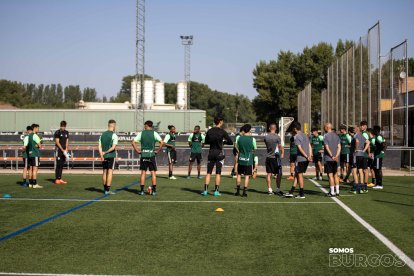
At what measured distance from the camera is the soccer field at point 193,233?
20.2 ft

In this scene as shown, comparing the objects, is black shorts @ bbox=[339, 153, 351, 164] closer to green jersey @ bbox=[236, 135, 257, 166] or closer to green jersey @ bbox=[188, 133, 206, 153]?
green jersey @ bbox=[188, 133, 206, 153]

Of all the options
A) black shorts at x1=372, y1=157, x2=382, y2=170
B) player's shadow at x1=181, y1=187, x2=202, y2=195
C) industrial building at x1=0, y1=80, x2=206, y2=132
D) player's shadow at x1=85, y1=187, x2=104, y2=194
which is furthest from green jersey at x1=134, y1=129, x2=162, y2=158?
industrial building at x1=0, y1=80, x2=206, y2=132

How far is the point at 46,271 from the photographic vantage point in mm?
5887

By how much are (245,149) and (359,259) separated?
6526 millimetres

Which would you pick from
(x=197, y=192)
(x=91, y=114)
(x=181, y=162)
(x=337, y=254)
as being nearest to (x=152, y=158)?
(x=197, y=192)

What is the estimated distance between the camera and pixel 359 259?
255 inches

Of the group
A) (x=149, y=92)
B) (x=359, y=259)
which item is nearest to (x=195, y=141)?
(x=359, y=259)

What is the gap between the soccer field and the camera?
20.2 ft

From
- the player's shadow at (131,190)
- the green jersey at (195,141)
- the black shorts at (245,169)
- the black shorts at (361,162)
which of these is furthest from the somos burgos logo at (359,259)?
the green jersey at (195,141)

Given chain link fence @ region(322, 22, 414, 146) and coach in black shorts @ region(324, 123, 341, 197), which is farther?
chain link fence @ region(322, 22, 414, 146)

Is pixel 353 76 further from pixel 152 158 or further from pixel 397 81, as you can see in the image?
pixel 152 158

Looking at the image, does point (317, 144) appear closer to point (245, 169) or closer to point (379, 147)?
point (379, 147)

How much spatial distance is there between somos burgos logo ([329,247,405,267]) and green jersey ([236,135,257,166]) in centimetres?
608

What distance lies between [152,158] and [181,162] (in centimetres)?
1295
